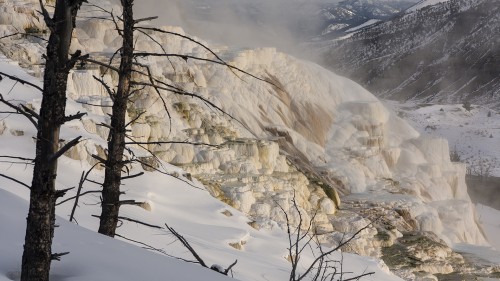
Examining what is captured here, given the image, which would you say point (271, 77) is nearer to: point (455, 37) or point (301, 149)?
point (301, 149)

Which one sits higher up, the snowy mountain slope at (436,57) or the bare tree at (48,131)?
the snowy mountain slope at (436,57)

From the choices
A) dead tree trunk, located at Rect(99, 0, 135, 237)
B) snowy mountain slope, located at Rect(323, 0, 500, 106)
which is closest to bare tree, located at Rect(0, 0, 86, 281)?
dead tree trunk, located at Rect(99, 0, 135, 237)

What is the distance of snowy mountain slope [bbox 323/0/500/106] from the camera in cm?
14838

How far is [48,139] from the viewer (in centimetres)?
316

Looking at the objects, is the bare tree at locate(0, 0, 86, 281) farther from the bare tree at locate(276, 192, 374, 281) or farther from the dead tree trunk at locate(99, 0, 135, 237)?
the dead tree trunk at locate(99, 0, 135, 237)

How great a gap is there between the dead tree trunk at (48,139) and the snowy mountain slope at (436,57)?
142120mm

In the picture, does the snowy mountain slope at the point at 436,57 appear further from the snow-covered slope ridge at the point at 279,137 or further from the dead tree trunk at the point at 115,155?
the dead tree trunk at the point at 115,155

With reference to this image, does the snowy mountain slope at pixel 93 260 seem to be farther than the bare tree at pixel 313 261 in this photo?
Yes

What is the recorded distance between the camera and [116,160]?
18.9 ft

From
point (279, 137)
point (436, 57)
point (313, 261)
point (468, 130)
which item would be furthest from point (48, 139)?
point (436, 57)

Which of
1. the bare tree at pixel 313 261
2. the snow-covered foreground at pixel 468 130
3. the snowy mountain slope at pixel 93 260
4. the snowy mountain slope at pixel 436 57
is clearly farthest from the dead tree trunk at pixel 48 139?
the snowy mountain slope at pixel 436 57

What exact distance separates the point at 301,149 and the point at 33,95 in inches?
657

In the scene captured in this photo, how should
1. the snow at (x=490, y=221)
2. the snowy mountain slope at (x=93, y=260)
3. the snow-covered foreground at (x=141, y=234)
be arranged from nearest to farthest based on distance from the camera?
1. the snowy mountain slope at (x=93, y=260)
2. the snow-covered foreground at (x=141, y=234)
3. the snow at (x=490, y=221)

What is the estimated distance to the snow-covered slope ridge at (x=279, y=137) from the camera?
1912 centimetres
